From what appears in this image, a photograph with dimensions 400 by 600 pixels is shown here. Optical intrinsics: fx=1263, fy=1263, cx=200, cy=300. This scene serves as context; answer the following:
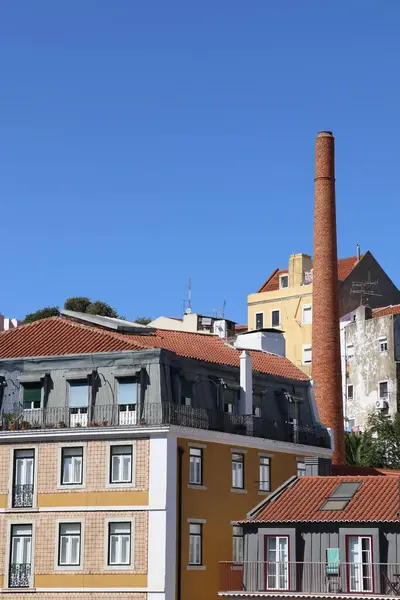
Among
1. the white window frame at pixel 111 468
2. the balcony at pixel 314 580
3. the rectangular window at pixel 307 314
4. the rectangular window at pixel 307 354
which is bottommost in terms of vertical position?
the balcony at pixel 314 580

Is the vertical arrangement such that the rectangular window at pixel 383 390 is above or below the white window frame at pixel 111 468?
above

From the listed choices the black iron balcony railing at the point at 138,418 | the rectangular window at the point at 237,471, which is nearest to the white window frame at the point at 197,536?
the rectangular window at the point at 237,471

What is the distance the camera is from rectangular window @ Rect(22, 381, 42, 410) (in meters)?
53.1

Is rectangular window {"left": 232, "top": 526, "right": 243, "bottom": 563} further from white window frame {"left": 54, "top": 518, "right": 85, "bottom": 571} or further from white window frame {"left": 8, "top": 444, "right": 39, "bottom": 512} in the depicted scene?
white window frame {"left": 8, "top": 444, "right": 39, "bottom": 512}

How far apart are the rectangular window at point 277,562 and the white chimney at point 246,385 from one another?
30.5 ft

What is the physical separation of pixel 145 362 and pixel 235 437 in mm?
5545

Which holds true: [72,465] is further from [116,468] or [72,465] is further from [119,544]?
[119,544]

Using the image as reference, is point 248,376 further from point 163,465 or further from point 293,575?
point 293,575

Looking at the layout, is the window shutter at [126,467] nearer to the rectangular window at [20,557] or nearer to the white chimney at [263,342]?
the rectangular window at [20,557]

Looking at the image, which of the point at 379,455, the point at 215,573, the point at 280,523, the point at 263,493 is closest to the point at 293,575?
the point at 280,523

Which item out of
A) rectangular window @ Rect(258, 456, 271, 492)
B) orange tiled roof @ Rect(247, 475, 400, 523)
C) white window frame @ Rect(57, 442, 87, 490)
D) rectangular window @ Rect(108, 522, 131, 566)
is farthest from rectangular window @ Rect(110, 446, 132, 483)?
rectangular window @ Rect(258, 456, 271, 492)

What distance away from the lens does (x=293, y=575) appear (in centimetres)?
4584

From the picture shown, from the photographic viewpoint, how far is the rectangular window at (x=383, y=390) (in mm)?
91250

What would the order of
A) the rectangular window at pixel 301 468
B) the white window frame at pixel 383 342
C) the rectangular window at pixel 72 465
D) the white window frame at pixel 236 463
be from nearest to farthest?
the rectangular window at pixel 72 465 → the white window frame at pixel 236 463 → the rectangular window at pixel 301 468 → the white window frame at pixel 383 342
